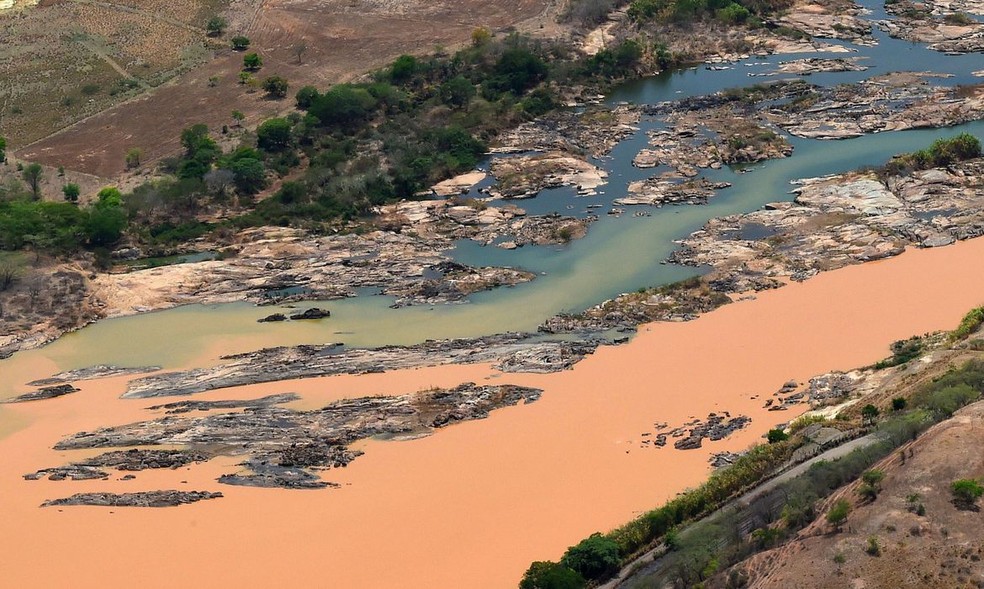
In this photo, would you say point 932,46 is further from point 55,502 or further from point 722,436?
point 55,502

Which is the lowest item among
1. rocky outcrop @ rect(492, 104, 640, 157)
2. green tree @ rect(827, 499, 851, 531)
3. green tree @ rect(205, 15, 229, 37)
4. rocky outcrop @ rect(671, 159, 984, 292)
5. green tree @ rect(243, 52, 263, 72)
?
rocky outcrop @ rect(671, 159, 984, 292)

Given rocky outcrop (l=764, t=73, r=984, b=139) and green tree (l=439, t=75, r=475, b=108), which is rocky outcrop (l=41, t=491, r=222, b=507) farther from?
rocky outcrop (l=764, t=73, r=984, b=139)

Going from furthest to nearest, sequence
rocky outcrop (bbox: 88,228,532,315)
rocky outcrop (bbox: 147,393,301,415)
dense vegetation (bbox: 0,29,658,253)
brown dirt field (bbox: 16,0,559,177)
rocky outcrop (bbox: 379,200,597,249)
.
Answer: brown dirt field (bbox: 16,0,559,177) → dense vegetation (bbox: 0,29,658,253) → rocky outcrop (bbox: 379,200,597,249) → rocky outcrop (bbox: 88,228,532,315) → rocky outcrop (bbox: 147,393,301,415)

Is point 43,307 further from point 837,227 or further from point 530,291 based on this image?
point 837,227

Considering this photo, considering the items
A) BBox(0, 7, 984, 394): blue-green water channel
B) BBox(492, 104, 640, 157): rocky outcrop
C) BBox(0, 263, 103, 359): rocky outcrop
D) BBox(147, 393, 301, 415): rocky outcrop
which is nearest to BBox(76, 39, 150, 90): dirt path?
BBox(492, 104, 640, 157): rocky outcrop

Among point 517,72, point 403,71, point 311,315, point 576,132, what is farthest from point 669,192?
point 403,71

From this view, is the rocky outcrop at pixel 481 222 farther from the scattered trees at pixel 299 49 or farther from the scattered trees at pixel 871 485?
the scattered trees at pixel 871 485
